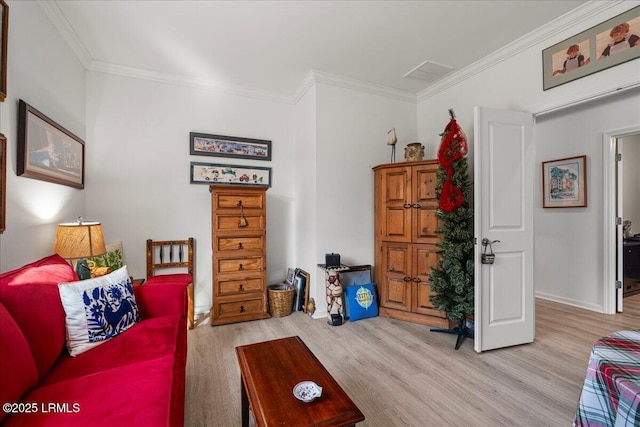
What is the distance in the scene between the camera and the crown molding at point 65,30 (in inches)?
87.1

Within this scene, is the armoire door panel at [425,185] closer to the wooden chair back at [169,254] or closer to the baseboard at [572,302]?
the baseboard at [572,302]

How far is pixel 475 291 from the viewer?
245cm

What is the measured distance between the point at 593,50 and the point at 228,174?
12.1ft

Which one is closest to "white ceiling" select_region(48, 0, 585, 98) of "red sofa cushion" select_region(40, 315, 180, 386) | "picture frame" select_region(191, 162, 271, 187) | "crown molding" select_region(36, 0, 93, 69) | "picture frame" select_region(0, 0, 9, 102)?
"crown molding" select_region(36, 0, 93, 69)

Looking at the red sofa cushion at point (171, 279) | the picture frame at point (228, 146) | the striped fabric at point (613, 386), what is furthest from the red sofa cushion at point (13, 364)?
the picture frame at point (228, 146)

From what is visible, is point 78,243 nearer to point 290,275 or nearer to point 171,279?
point 171,279

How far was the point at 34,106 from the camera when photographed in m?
2.08

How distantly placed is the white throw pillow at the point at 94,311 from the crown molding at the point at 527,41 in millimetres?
3853

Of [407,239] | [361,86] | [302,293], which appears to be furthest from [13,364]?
[361,86]

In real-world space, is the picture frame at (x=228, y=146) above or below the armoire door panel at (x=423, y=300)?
above

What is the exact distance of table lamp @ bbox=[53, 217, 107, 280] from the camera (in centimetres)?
205

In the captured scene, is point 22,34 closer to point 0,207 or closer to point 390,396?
point 0,207

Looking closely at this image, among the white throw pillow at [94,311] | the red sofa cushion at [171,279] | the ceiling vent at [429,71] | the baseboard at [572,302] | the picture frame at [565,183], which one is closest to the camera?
the white throw pillow at [94,311]

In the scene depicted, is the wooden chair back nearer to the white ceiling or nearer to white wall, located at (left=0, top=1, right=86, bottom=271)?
white wall, located at (left=0, top=1, right=86, bottom=271)
